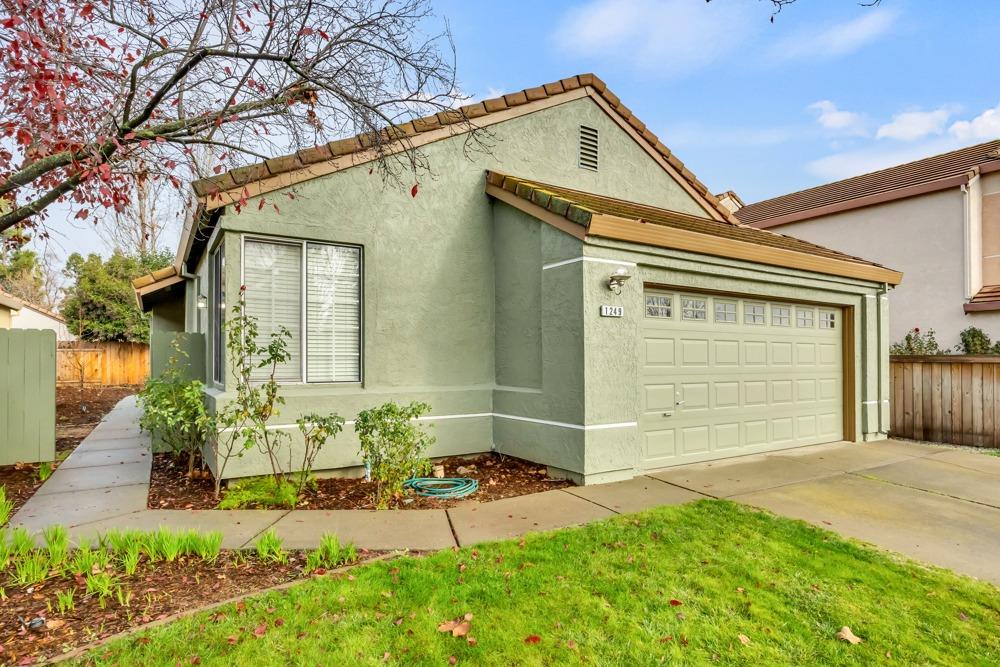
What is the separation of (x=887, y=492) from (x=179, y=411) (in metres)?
8.23

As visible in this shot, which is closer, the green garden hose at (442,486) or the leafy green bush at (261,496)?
the leafy green bush at (261,496)

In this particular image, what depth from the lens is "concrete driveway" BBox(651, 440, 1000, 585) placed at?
4438 millimetres

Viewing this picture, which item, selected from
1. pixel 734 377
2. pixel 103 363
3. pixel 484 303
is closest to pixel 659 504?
pixel 734 377

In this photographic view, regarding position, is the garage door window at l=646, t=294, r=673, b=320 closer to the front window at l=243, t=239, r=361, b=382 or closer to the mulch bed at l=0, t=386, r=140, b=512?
the front window at l=243, t=239, r=361, b=382

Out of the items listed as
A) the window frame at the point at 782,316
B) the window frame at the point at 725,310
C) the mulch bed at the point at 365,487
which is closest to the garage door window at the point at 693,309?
the window frame at the point at 725,310

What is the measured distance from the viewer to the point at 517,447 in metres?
6.97

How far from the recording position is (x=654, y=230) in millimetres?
6500

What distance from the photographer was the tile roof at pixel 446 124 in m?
5.41

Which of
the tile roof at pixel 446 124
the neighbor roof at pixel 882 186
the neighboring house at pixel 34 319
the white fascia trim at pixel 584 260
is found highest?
the neighbor roof at pixel 882 186

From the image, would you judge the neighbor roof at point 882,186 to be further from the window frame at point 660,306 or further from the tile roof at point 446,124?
the window frame at point 660,306

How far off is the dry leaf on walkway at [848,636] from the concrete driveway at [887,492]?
162 cm

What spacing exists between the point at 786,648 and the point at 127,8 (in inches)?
267

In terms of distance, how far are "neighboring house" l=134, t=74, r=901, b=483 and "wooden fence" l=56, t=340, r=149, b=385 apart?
15.2m

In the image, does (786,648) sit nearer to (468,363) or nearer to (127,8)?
(468,363)
